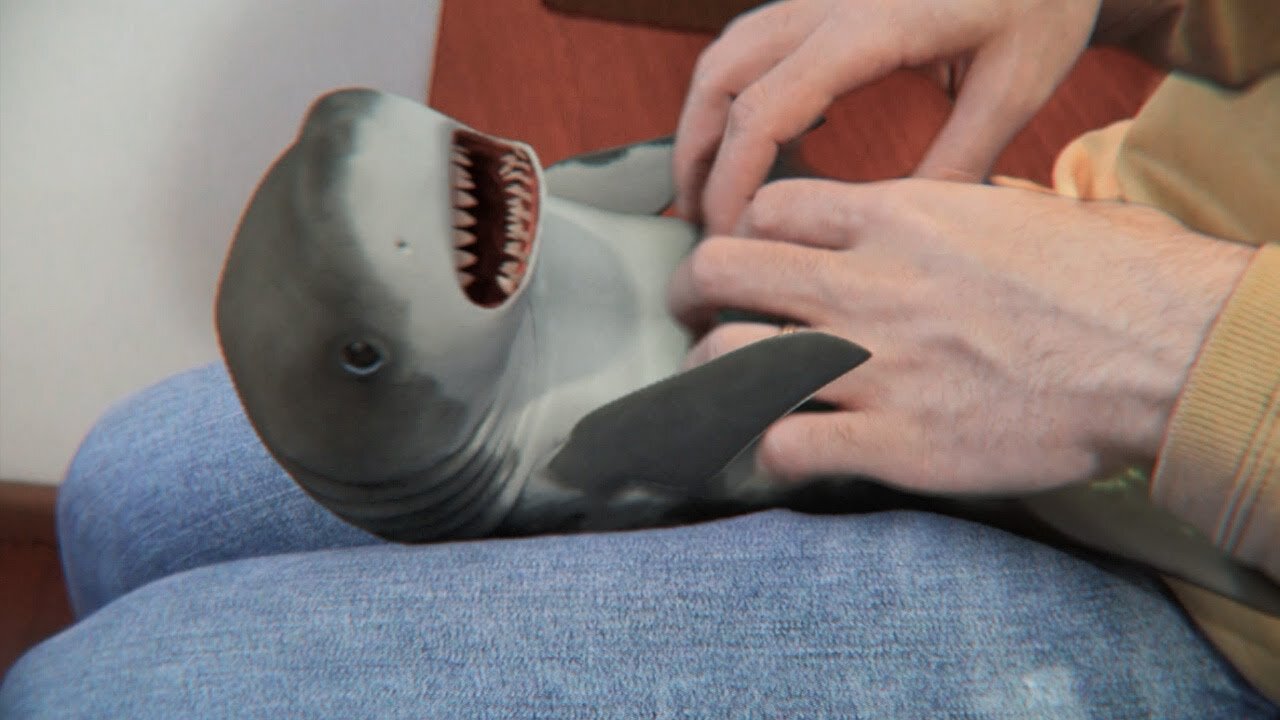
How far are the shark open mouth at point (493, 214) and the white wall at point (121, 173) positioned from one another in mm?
527

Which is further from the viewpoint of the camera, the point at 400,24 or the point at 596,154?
the point at 400,24

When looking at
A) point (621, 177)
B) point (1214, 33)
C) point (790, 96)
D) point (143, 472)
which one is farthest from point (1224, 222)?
point (143, 472)

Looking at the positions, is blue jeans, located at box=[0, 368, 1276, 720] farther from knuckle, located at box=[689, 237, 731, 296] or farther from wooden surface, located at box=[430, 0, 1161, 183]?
wooden surface, located at box=[430, 0, 1161, 183]

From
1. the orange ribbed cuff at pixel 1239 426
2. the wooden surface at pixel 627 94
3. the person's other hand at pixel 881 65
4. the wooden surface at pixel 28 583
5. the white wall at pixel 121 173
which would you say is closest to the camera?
the orange ribbed cuff at pixel 1239 426

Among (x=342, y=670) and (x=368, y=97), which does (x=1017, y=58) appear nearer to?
(x=368, y=97)

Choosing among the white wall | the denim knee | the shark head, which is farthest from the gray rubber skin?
the white wall

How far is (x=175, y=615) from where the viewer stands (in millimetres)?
499

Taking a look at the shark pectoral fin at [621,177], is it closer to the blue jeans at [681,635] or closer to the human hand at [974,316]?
the human hand at [974,316]

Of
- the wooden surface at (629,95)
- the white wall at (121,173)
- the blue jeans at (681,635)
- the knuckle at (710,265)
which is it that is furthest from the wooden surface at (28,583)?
the knuckle at (710,265)

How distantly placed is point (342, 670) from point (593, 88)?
0.98 metres

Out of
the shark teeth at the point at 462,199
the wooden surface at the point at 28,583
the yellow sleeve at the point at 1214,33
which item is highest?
the yellow sleeve at the point at 1214,33

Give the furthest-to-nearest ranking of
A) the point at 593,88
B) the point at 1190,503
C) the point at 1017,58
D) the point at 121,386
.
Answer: the point at 593,88 < the point at 121,386 < the point at 1017,58 < the point at 1190,503

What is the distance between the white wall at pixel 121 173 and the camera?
0.78 meters

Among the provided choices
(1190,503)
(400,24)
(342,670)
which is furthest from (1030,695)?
(400,24)
